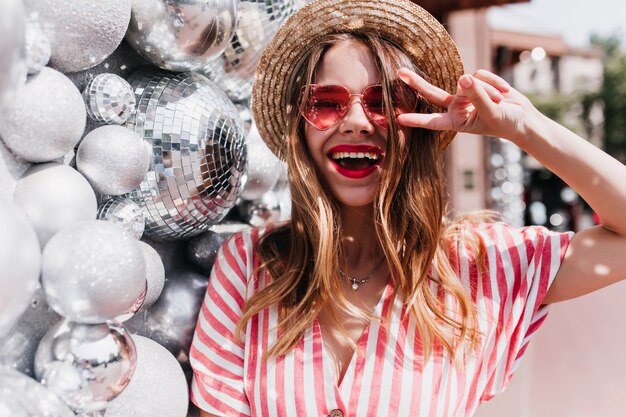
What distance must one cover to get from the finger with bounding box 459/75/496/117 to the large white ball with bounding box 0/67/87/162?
800 millimetres

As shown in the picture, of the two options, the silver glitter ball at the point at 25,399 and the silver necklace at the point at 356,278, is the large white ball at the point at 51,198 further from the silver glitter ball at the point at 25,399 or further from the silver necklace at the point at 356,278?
the silver necklace at the point at 356,278

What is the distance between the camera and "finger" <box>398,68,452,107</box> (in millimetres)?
1366

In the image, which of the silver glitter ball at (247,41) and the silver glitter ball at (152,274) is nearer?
the silver glitter ball at (152,274)

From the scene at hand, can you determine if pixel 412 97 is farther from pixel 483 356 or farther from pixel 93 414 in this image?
pixel 93 414

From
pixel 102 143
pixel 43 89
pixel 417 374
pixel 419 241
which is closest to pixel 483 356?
pixel 417 374

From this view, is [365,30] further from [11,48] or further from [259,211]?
[11,48]

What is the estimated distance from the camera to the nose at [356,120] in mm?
1385

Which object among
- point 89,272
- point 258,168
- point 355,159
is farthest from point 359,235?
point 89,272

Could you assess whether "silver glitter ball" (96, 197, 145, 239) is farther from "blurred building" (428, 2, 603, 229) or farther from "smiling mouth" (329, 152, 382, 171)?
"blurred building" (428, 2, 603, 229)

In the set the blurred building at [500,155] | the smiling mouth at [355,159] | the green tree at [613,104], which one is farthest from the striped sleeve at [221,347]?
the green tree at [613,104]

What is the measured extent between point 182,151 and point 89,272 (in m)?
0.51

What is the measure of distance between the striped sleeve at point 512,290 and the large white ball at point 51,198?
95cm

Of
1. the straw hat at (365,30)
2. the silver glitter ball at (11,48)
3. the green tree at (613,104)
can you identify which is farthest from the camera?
the green tree at (613,104)

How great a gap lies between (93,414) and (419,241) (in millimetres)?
868
